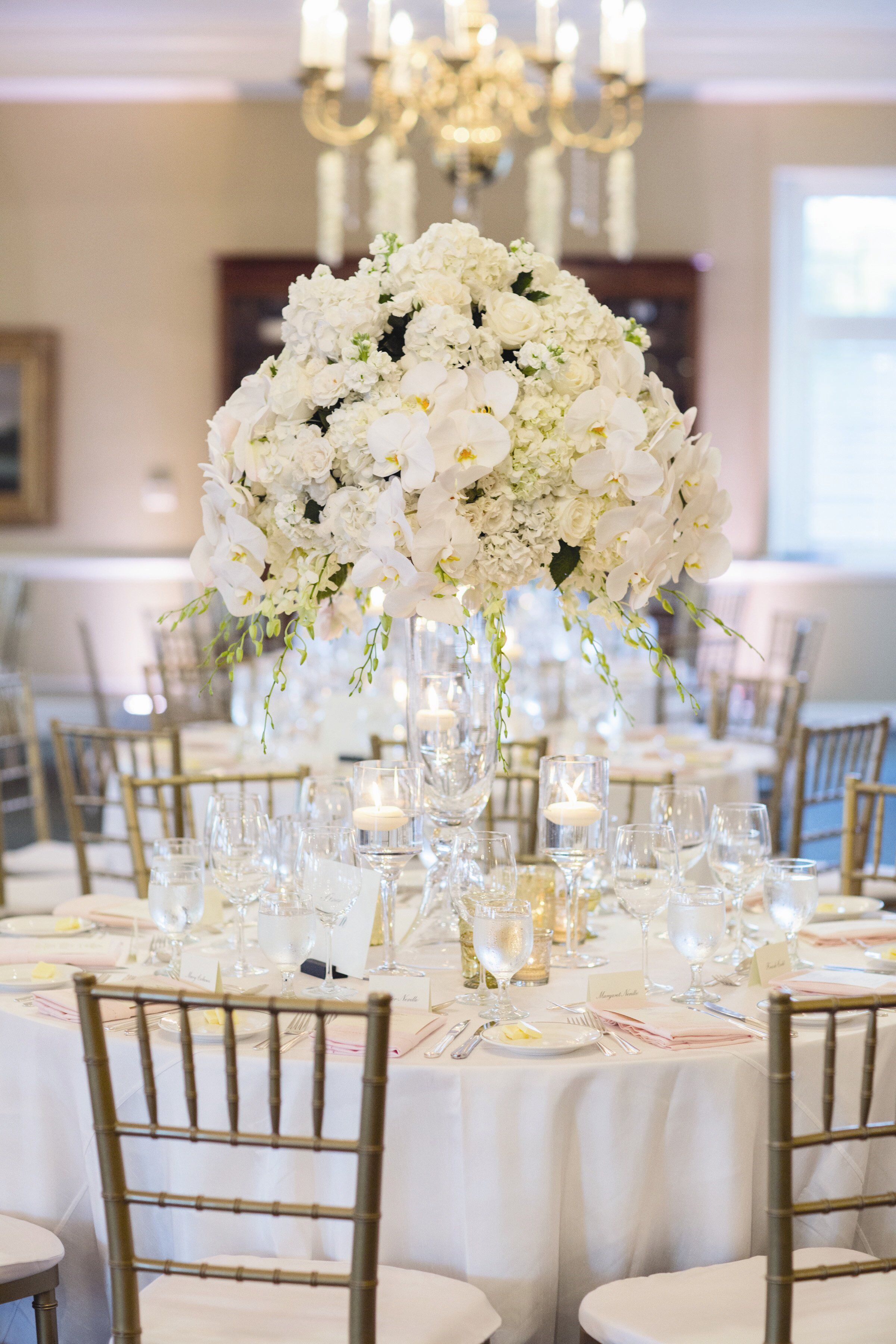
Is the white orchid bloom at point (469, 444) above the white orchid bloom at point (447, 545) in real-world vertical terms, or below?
above

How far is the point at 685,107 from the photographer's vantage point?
9.98m

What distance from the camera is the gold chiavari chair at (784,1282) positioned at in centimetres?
155

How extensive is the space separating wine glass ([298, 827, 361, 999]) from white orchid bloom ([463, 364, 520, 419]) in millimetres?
641

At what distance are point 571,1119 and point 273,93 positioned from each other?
934 cm

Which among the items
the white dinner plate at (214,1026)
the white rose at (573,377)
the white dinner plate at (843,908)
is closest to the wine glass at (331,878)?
the white dinner plate at (214,1026)

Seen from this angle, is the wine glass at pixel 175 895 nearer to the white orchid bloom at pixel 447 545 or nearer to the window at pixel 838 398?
the white orchid bloom at pixel 447 545

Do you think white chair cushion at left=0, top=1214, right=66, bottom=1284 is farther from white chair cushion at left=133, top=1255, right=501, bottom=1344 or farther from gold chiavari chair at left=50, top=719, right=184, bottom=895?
gold chiavari chair at left=50, top=719, right=184, bottom=895

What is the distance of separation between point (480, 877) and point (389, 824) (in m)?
0.16

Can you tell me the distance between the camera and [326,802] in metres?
2.38

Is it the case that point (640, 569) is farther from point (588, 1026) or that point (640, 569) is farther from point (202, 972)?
point (202, 972)

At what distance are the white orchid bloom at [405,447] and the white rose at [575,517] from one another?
0.21m

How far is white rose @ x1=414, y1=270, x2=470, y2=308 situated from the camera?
2.01m

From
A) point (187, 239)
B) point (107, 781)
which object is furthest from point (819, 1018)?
point (187, 239)

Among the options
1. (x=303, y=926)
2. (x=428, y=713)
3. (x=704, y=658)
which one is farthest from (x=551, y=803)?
(x=704, y=658)
